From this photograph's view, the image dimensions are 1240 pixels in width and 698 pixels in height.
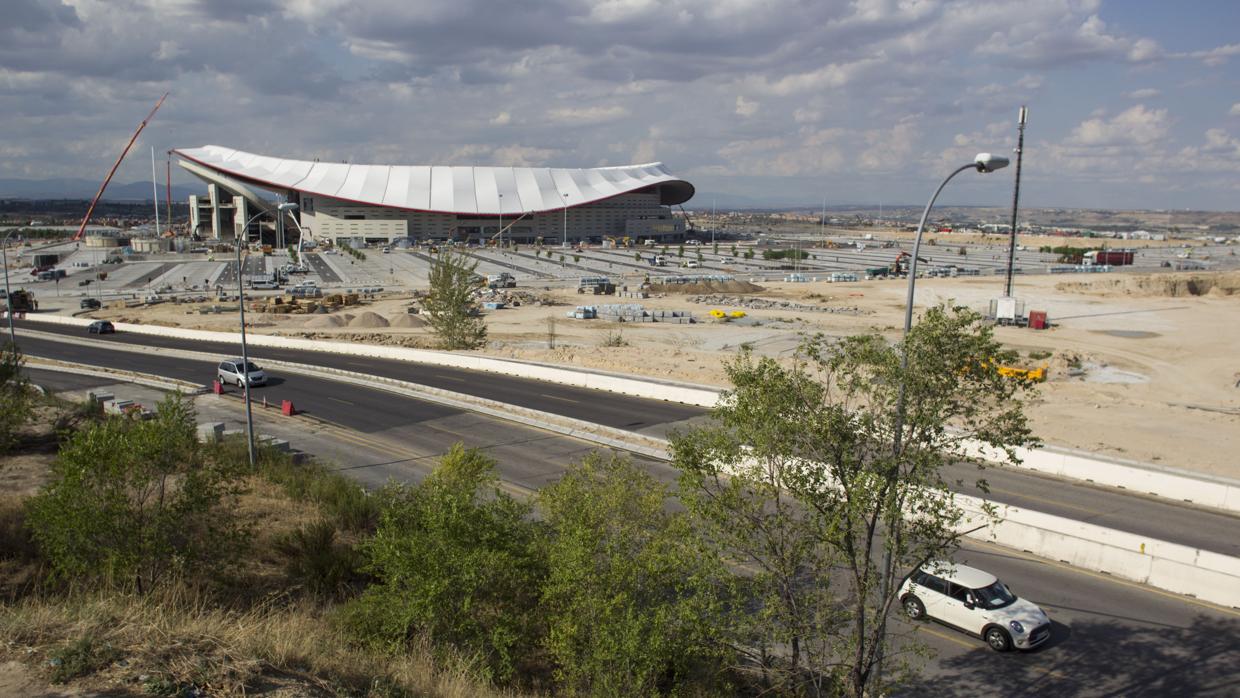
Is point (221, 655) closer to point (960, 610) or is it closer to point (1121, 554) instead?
point (960, 610)

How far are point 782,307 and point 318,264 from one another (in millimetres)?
69989

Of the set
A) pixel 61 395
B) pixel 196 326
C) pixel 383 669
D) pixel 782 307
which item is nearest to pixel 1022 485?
pixel 383 669

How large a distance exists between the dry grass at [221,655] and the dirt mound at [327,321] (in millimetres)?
53311

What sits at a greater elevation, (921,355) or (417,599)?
(921,355)

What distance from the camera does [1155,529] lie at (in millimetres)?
18938

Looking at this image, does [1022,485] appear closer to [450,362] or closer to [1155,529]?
[1155,529]

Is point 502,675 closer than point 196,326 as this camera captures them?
Yes

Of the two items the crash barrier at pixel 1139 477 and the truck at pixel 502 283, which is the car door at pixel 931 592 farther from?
the truck at pixel 502 283

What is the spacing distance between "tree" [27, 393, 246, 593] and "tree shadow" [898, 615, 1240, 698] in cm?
1183

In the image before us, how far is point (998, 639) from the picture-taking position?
1345cm

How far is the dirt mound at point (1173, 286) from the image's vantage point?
7738 centimetres

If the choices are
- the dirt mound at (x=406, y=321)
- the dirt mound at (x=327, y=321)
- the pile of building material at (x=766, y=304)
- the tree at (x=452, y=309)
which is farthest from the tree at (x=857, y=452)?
the pile of building material at (x=766, y=304)

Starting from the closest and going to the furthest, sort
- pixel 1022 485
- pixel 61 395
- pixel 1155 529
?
pixel 1155 529
pixel 1022 485
pixel 61 395

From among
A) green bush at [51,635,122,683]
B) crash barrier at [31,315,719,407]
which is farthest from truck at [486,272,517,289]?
green bush at [51,635,122,683]
